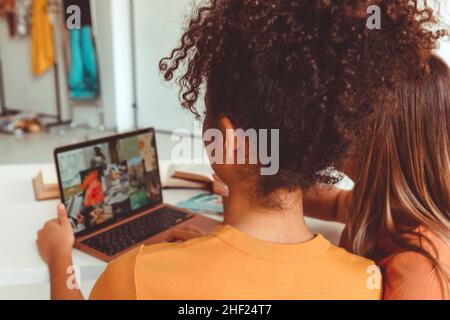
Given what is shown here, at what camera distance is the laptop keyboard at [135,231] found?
1.05 meters

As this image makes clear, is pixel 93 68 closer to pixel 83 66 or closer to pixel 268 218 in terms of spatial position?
pixel 83 66

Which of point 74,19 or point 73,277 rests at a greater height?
point 74,19

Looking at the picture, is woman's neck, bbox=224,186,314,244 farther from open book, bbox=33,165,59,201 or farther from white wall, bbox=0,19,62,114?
white wall, bbox=0,19,62,114

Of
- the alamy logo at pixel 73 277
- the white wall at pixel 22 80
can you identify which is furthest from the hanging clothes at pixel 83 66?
the alamy logo at pixel 73 277

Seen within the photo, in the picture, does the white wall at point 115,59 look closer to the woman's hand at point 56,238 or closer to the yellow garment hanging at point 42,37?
the yellow garment hanging at point 42,37

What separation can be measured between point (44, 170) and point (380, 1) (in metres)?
1.12

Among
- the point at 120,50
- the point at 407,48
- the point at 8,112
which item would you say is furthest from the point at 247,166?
the point at 8,112

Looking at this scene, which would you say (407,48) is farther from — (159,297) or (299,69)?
(159,297)

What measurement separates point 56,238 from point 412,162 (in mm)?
710

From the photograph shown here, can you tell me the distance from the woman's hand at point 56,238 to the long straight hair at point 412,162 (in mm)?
597

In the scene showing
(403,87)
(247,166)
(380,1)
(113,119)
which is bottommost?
(113,119)

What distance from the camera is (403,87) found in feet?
2.63

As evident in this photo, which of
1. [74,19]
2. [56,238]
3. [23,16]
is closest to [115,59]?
[23,16]

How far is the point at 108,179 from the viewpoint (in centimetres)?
117
